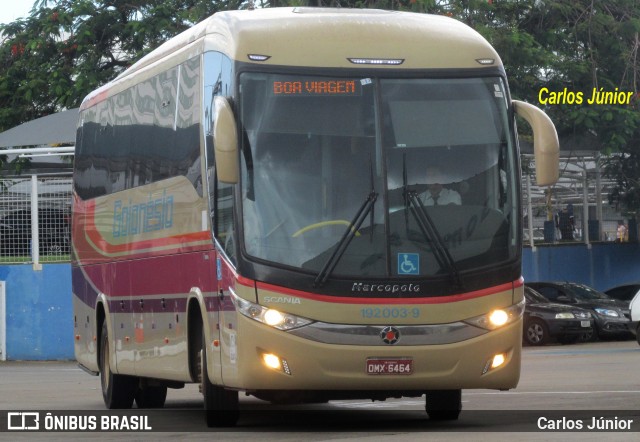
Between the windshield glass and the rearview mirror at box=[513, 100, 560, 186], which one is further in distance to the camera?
the windshield glass

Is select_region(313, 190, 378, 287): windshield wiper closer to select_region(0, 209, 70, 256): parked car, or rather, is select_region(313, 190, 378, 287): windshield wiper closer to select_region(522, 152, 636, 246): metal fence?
select_region(0, 209, 70, 256): parked car

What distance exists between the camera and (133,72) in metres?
17.0

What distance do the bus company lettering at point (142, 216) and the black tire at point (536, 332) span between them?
17427 millimetres

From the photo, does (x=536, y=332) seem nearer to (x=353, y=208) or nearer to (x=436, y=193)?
(x=436, y=193)

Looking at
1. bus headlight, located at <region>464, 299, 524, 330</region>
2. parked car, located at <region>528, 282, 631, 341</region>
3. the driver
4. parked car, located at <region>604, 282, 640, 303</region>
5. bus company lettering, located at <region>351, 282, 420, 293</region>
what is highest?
the driver

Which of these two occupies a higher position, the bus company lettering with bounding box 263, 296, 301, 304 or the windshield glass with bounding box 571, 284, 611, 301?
the bus company lettering with bounding box 263, 296, 301, 304

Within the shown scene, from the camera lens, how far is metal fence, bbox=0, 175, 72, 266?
1166 inches

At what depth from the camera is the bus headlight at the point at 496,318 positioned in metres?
12.1

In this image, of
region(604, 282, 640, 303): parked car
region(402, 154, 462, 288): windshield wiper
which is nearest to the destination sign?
region(402, 154, 462, 288): windshield wiper

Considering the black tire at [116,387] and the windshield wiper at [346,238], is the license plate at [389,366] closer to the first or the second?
the windshield wiper at [346,238]

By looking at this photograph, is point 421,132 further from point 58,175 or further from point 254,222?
point 58,175

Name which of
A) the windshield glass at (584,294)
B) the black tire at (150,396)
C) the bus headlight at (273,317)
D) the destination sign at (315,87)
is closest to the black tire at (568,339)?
the windshield glass at (584,294)

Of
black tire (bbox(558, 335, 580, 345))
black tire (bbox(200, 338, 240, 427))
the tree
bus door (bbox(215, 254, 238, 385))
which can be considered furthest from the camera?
the tree

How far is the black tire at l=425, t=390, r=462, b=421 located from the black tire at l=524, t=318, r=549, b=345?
19018mm
